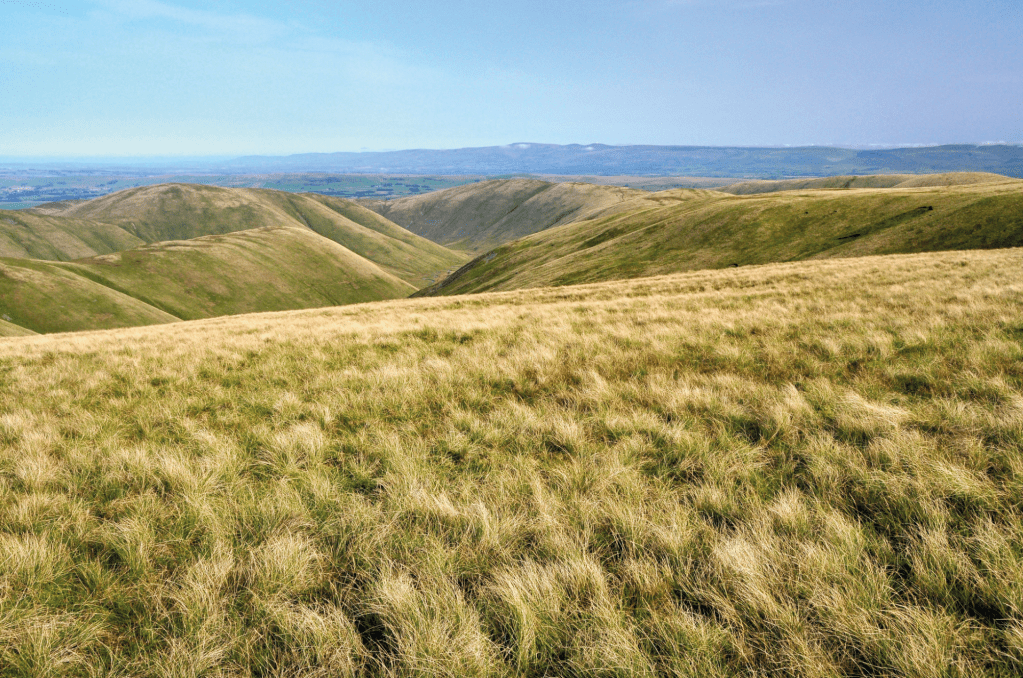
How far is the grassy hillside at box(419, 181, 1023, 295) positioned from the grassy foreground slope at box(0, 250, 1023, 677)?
55367 millimetres

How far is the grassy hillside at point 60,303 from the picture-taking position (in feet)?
328

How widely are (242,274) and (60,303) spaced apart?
1873 inches

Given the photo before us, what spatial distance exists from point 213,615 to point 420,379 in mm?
4888

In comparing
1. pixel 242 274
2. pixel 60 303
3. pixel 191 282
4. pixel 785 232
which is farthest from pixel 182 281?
pixel 785 232

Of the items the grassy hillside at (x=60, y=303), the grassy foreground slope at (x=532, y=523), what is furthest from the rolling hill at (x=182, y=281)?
the grassy foreground slope at (x=532, y=523)

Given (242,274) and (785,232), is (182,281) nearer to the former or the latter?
(242,274)

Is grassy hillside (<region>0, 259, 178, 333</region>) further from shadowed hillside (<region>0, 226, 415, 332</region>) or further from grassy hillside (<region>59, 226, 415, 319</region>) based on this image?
grassy hillside (<region>59, 226, 415, 319</region>)

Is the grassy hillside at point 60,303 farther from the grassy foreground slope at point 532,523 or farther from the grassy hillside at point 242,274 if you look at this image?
the grassy foreground slope at point 532,523

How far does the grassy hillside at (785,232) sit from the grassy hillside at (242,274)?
86.0 metres

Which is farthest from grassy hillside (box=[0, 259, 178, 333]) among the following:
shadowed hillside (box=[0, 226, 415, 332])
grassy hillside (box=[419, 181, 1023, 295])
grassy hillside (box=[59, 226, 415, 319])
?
grassy hillside (box=[419, 181, 1023, 295])

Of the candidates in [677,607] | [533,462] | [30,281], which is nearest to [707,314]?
[533,462]

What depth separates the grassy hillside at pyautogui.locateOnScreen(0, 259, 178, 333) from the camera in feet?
328

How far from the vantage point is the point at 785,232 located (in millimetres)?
62000

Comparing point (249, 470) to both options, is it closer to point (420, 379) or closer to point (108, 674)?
point (108, 674)
